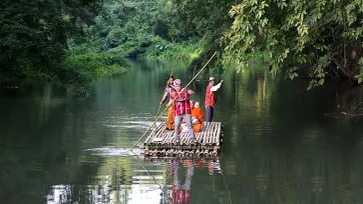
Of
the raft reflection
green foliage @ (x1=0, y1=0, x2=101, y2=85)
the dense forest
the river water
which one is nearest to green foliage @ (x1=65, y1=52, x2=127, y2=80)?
the dense forest

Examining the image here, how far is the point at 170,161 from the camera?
1366cm

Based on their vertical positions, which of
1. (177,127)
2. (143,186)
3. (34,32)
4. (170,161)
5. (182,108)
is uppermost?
(34,32)

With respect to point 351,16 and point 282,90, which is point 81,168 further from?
point 282,90

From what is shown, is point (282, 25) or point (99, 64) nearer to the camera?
point (282, 25)

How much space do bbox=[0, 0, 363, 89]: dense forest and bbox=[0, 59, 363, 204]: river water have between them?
1.72 meters

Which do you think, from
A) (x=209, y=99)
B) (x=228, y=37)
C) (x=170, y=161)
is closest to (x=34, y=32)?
(x=209, y=99)

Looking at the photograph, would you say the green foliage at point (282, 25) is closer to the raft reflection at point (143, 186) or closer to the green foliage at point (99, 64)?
the raft reflection at point (143, 186)

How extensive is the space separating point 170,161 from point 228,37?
2.86 meters

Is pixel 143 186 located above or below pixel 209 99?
below

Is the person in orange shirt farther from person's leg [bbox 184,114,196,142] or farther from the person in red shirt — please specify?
the person in red shirt

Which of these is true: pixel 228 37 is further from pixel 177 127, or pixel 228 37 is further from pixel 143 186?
pixel 143 186

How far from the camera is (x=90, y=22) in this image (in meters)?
47.1

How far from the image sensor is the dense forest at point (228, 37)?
13.1 metres

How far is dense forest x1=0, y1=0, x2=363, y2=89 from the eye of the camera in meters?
13.1
